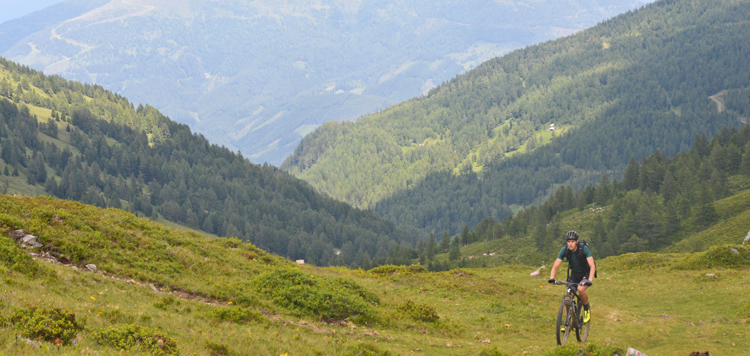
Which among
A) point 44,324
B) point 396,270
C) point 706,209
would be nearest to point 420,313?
point 44,324

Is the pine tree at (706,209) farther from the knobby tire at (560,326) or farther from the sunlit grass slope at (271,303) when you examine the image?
the knobby tire at (560,326)

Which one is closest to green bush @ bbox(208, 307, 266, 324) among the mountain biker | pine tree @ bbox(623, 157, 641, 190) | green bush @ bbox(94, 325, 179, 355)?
green bush @ bbox(94, 325, 179, 355)

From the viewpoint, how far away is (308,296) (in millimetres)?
25453

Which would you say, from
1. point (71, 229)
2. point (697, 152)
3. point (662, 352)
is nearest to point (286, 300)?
point (71, 229)

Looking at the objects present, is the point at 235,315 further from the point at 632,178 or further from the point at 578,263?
the point at 632,178

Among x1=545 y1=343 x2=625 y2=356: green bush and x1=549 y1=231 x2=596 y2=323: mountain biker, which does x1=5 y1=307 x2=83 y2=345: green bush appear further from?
x1=549 y1=231 x2=596 y2=323: mountain biker

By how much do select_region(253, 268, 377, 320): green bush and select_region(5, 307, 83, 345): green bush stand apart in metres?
11.8

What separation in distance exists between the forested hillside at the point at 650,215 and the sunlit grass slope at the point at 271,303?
2901 inches

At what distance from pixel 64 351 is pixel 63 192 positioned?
218969 mm

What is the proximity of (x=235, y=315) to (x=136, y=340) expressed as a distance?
6.57 m

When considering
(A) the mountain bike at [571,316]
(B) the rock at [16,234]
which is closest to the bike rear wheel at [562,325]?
(A) the mountain bike at [571,316]

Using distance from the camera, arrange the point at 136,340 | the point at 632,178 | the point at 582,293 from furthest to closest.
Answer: the point at 632,178
the point at 582,293
the point at 136,340

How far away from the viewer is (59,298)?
1727cm

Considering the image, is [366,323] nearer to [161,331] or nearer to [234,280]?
[234,280]
